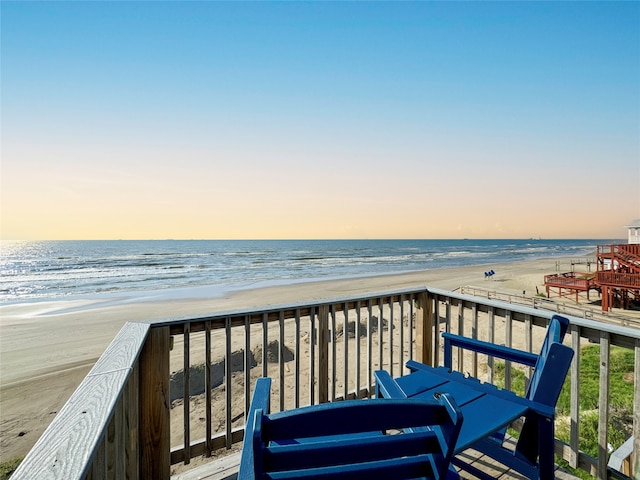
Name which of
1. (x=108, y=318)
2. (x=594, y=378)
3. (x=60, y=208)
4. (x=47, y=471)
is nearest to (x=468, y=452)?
(x=47, y=471)

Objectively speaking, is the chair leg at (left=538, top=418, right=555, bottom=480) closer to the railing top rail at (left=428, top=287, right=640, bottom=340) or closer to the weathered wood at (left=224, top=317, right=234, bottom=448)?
the railing top rail at (left=428, top=287, right=640, bottom=340)

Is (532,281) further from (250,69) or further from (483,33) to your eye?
(250,69)


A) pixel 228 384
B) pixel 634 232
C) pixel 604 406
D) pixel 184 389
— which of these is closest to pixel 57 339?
pixel 184 389

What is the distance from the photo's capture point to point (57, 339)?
344 inches

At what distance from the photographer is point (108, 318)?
10750mm

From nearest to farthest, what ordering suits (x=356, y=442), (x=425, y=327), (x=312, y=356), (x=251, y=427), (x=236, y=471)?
(x=356, y=442) → (x=251, y=427) → (x=236, y=471) → (x=312, y=356) → (x=425, y=327)

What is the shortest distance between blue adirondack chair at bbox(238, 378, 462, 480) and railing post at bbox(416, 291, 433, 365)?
2.17 metres

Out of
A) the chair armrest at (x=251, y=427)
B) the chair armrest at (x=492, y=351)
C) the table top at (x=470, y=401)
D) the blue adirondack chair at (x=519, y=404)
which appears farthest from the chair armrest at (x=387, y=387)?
the chair armrest at (x=492, y=351)

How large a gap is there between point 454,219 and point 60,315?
43666mm

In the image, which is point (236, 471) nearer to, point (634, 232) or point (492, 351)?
point (492, 351)

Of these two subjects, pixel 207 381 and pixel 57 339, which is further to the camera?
pixel 57 339

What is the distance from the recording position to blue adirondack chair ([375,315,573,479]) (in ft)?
5.00

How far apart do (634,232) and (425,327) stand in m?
35.1

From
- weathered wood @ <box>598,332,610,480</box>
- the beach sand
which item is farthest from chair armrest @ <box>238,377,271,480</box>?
weathered wood @ <box>598,332,610,480</box>
